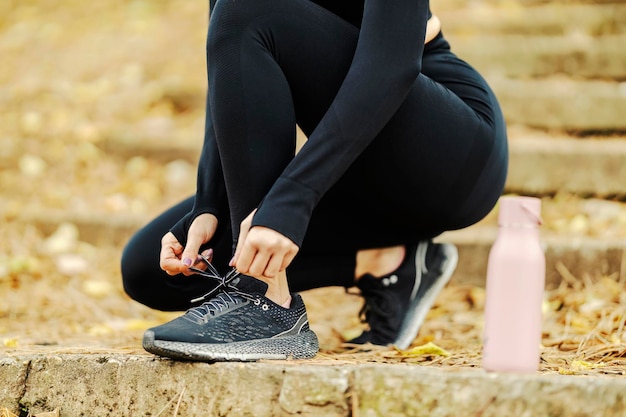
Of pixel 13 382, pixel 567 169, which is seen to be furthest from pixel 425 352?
pixel 567 169

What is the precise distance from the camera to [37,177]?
2.89 m

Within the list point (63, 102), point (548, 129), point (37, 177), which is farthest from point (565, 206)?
point (63, 102)

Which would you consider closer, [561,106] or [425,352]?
[425,352]

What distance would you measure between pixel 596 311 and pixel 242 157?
958 mm

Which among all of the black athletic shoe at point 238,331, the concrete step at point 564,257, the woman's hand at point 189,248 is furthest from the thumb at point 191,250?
the concrete step at point 564,257

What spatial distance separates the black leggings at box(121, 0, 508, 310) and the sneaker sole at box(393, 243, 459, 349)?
92mm

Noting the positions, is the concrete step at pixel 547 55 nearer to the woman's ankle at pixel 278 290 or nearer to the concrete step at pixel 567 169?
the concrete step at pixel 567 169

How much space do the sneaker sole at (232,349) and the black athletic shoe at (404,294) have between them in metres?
0.38

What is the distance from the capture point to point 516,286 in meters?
0.98

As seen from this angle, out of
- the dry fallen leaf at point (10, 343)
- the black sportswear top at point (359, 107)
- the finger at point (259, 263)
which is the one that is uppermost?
the black sportswear top at point (359, 107)

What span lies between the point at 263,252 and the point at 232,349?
6.0 inches

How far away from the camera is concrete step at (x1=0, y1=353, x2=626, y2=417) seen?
3.18 feet

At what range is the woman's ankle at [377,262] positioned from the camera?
5.28ft

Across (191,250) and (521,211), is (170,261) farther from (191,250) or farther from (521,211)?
(521,211)
